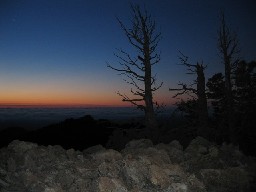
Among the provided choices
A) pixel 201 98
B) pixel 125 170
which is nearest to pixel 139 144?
pixel 125 170

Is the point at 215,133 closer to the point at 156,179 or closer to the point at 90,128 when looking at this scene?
the point at 156,179

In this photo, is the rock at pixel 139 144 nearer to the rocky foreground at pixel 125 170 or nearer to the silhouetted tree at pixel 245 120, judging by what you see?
the rocky foreground at pixel 125 170

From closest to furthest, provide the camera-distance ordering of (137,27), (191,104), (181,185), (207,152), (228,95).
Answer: (181,185)
(207,152)
(137,27)
(191,104)
(228,95)

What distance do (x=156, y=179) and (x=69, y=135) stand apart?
28.4 metres

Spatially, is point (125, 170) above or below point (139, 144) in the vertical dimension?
below

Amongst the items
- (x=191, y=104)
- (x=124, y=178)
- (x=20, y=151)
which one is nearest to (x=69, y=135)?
(x=191, y=104)

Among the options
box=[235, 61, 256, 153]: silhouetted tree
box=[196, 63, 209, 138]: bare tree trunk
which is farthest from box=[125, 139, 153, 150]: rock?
box=[235, 61, 256, 153]: silhouetted tree

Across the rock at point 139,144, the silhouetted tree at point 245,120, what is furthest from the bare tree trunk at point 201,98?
the rock at point 139,144

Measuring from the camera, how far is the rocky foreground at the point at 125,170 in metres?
8.08

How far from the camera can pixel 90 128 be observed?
121 ft

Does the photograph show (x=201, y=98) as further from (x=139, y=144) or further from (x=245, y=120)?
(x=139, y=144)

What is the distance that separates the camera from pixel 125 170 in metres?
8.59

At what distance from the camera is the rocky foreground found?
8078mm

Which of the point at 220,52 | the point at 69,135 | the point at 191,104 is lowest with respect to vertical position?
the point at 69,135
